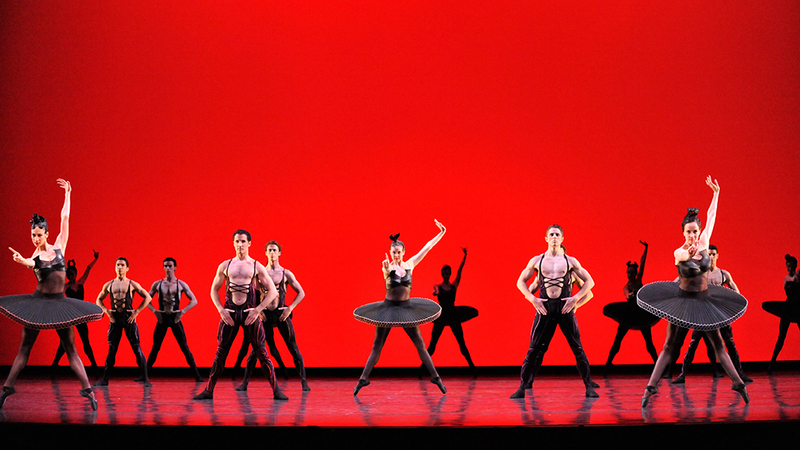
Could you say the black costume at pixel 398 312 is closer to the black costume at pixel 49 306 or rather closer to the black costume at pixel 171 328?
the black costume at pixel 49 306

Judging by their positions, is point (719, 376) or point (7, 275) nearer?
point (719, 376)

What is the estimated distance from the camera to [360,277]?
8.85m

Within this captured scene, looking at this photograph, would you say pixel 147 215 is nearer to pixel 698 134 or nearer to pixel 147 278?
pixel 147 278

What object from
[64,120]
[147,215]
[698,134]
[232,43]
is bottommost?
[147,215]

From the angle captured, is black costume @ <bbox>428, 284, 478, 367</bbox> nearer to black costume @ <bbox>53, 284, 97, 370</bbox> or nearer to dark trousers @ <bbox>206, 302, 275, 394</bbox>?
dark trousers @ <bbox>206, 302, 275, 394</bbox>

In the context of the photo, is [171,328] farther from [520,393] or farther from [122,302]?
[520,393]

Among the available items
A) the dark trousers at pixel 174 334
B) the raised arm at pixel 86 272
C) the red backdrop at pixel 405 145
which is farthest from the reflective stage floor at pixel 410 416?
the red backdrop at pixel 405 145

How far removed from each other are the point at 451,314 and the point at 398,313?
1.94m

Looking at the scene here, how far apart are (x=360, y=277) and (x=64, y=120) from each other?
203 inches

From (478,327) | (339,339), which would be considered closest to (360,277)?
(339,339)

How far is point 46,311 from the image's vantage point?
524 centimetres

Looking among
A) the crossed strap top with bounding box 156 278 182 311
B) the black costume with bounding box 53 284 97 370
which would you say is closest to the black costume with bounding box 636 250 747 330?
the crossed strap top with bounding box 156 278 182 311

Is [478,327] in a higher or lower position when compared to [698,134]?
lower

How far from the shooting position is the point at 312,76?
9.18m
